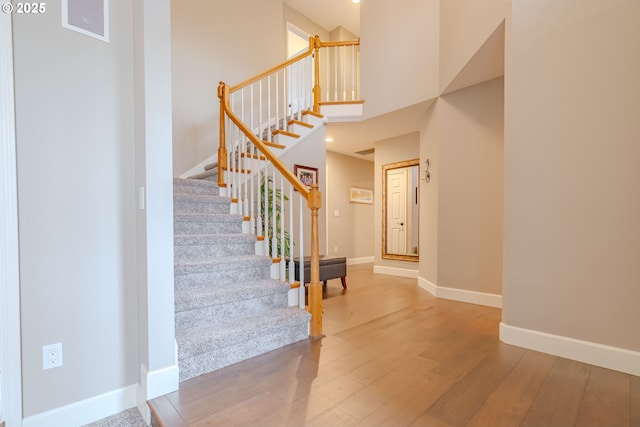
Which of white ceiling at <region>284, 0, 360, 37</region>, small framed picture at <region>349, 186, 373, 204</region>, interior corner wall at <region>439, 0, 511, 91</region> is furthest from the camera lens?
small framed picture at <region>349, 186, 373, 204</region>

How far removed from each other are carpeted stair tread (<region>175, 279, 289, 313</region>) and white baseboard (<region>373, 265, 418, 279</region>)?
3070 mm

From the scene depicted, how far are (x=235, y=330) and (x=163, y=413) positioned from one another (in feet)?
1.99

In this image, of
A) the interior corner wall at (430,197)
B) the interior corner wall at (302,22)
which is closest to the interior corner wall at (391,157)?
the interior corner wall at (430,197)

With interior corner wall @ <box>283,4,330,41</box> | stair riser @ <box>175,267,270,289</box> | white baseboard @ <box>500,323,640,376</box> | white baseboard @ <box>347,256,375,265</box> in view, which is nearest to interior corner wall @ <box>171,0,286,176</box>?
interior corner wall @ <box>283,4,330,41</box>

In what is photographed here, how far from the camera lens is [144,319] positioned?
1.57 metres

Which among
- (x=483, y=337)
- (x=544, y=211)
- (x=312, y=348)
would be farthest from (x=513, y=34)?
(x=312, y=348)

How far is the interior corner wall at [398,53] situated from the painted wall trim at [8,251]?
369 centimetres

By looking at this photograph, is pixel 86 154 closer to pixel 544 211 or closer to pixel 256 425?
pixel 256 425

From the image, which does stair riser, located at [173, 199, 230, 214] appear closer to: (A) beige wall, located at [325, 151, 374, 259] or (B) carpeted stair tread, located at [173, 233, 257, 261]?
(B) carpeted stair tread, located at [173, 233, 257, 261]

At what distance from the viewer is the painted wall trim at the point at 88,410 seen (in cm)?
137

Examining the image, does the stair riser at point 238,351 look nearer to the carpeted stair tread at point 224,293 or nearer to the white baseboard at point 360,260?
the carpeted stair tread at point 224,293

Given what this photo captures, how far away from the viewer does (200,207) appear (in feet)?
10.1

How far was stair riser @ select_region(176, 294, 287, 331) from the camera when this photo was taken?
6.49ft

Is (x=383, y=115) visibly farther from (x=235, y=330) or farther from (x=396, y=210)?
(x=235, y=330)
